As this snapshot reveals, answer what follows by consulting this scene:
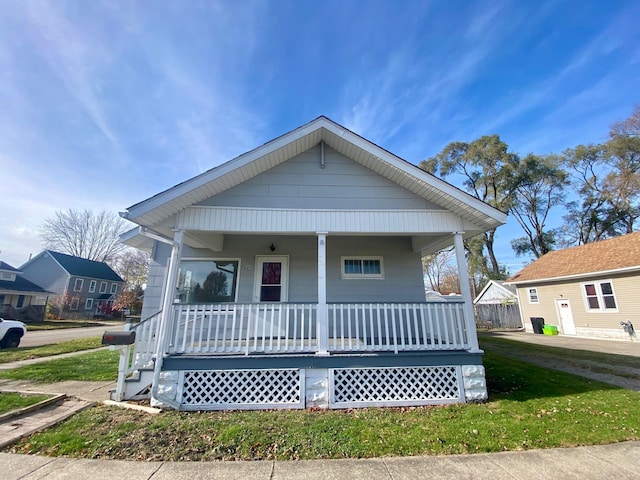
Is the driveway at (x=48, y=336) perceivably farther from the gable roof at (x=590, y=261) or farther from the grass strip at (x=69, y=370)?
the gable roof at (x=590, y=261)

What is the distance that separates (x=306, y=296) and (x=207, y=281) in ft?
9.35

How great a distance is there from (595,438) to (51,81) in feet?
43.5

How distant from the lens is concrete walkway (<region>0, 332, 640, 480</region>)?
3.24 metres

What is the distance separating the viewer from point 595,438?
406 centimetres

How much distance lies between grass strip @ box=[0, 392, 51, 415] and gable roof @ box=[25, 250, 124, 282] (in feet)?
114

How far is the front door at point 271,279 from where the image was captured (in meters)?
7.88

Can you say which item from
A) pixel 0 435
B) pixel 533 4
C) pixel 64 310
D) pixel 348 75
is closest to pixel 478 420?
pixel 0 435

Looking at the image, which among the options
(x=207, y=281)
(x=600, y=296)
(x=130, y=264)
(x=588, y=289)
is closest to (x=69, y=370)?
(x=207, y=281)

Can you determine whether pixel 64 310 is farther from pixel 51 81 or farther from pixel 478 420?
pixel 478 420

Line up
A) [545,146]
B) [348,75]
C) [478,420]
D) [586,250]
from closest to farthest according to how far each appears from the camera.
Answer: [478,420] → [348,75] → [586,250] → [545,146]

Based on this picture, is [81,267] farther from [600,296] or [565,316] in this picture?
[600,296]

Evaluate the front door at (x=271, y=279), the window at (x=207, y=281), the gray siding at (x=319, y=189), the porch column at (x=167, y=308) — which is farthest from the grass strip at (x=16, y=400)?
the gray siding at (x=319, y=189)

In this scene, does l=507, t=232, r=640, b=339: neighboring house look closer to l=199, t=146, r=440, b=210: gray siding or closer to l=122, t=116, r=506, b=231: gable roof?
l=122, t=116, r=506, b=231: gable roof

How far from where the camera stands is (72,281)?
107 ft
